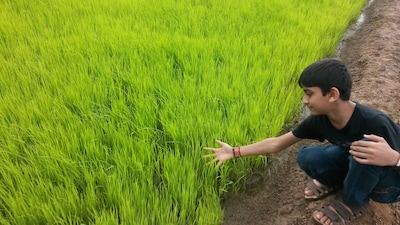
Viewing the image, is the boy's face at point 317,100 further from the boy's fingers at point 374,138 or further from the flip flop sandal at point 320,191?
the flip flop sandal at point 320,191

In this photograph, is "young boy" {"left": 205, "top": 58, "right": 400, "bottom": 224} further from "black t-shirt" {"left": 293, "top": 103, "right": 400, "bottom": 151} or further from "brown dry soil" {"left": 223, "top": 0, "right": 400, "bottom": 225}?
"brown dry soil" {"left": 223, "top": 0, "right": 400, "bottom": 225}

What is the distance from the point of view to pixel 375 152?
117 cm

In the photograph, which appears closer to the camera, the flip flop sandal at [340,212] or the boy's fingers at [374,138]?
the boy's fingers at [374,138]

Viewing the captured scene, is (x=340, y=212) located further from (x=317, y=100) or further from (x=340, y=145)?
(x=317, y=100)

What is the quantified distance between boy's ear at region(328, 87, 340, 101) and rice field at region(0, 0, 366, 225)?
70 cm

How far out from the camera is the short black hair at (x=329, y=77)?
49.1 inches

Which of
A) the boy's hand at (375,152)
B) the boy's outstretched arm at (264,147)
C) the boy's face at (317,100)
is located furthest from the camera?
the boy's outstretched arm at (264,147)

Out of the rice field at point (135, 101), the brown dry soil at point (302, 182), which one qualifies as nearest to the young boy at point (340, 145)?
the brown dry soil at point (302, 182)

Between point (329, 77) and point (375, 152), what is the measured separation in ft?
1.03

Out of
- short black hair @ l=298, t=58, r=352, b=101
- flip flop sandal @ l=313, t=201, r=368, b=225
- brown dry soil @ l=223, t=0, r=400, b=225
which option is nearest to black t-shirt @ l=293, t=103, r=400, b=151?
short black hair @ l=298, t=58, r=352, b=101

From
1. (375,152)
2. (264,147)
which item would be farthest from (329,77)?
(264,147)

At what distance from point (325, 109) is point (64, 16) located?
114 inches

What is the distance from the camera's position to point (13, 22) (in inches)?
120

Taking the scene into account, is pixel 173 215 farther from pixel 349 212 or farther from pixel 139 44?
pixel 139 44
